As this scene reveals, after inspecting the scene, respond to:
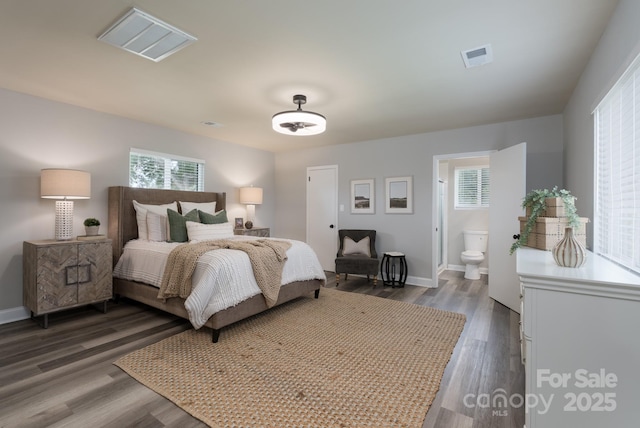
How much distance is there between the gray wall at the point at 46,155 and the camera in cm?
318

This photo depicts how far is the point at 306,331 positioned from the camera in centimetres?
294

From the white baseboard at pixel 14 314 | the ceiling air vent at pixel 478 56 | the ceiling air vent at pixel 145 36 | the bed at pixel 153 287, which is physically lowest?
the white baseboard at pixel 14 314

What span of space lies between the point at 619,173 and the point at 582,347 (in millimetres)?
1316

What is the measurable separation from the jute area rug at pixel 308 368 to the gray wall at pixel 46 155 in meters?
2.13

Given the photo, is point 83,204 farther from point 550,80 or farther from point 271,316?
point 550,80

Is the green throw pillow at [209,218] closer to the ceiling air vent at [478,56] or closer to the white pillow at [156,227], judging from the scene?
the white pillow at [156,227]

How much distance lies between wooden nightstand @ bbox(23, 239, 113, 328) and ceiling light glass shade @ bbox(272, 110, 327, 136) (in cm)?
243

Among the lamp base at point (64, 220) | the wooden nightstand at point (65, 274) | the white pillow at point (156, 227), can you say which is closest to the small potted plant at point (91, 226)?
the lamp base at point (64, 220)

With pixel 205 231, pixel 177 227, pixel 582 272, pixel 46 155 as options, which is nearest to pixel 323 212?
pixel 205 231

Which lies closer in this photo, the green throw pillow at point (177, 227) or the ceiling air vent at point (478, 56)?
the ceiling air vent at point (478, 56)

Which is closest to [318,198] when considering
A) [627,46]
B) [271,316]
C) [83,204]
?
[271,316]

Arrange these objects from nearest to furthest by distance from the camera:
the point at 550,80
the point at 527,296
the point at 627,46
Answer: the point at 527,296 → the point at 627,46 → the point at 550,80

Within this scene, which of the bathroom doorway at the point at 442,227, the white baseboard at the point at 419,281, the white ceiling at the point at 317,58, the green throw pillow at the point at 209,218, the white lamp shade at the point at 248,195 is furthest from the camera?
the bathroom doorway at the point at 442,227

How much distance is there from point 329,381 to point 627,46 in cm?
272
